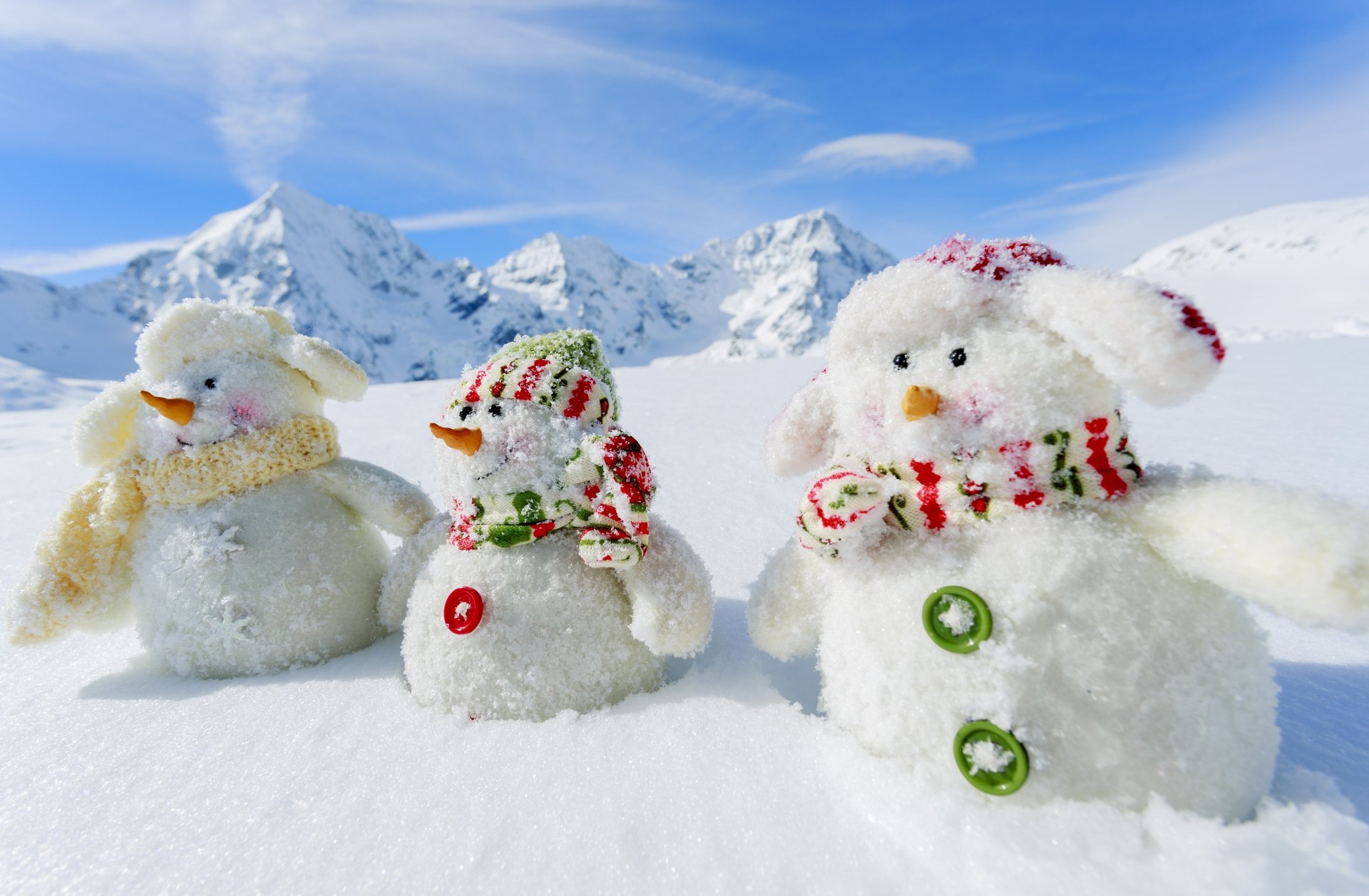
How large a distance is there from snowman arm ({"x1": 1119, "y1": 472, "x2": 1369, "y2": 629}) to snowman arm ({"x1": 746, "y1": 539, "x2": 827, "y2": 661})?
60cm

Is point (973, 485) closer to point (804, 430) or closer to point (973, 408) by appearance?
point (973, 408)

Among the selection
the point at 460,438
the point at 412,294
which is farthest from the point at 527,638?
the point at 412,294

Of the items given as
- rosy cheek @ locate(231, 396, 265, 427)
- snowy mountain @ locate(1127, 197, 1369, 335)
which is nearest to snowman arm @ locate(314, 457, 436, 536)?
rosy cheek @ locate(231, 396, 265, 427)

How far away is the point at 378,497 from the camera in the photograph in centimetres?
189

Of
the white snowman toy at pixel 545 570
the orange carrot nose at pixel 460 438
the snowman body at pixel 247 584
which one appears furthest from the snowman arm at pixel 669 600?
the snowman body at pixel 247 584

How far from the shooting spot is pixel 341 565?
1823mm

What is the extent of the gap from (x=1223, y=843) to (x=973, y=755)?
0.34 m

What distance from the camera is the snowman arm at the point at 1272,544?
0.93m

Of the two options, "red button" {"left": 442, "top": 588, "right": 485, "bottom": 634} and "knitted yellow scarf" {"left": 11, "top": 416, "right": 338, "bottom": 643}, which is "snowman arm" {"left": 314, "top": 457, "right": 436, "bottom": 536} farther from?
"red button" {"left": 442, "top": 588, "right": 485, "bottom": 634}

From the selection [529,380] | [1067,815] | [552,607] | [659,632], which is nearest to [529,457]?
[529,380]

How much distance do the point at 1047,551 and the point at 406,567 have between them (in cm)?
150

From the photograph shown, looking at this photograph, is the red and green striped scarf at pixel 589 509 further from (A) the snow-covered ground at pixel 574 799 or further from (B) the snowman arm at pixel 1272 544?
(B) the snowman arm at pixel 1272 544

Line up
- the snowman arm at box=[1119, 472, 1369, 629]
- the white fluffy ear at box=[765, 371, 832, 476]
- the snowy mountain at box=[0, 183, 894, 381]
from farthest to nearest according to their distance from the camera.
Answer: the snowy mountain at box=[0, 183, 894, 381] → the white fluffy ear at box=[765, 371, 832, 476] → the snowman arm at box=[1119, 472, 1369, 629]

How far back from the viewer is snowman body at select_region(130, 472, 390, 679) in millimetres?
1740
